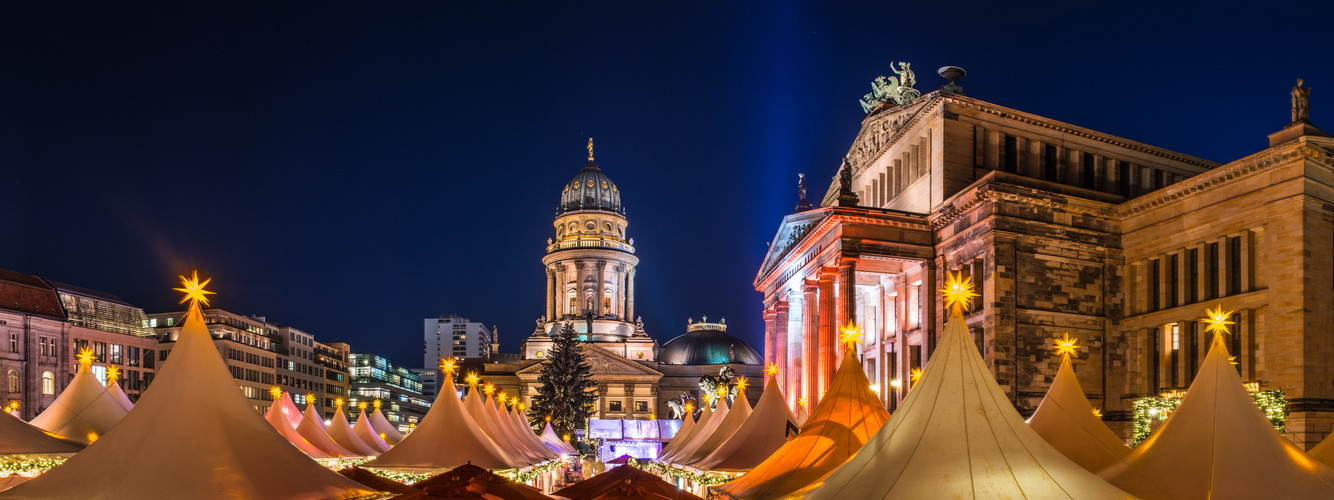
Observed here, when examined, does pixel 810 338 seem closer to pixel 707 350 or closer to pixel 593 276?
pixel 707 350

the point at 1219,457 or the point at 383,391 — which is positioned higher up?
the point at 1219,457

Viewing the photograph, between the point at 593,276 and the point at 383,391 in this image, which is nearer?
the point at 593,276

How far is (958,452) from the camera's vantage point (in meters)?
13.8

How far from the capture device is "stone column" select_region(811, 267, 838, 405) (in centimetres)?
4397

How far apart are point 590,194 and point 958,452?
96738mm

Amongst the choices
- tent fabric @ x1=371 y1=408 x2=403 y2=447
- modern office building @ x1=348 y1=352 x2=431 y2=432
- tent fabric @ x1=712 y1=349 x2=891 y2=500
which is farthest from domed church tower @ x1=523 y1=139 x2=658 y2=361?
tent fabric @ x1=712 y1=349 x2=891 y2=500


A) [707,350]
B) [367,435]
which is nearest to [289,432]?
[367,435]

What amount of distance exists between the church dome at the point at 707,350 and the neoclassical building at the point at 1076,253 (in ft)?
170

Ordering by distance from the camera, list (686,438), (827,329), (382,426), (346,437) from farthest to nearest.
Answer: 1. (382,426)
2. (686,438)
3. (827,329)
4. (346,437)

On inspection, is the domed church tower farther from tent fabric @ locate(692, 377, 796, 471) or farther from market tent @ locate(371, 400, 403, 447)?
tent fabric @ locate(692, 377, 796, 471)

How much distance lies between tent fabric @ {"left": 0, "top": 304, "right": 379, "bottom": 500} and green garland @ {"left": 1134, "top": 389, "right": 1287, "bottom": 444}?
86.9 ft

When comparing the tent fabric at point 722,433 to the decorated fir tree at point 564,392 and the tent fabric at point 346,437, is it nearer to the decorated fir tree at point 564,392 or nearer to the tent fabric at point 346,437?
the tent fabric at point 346,437

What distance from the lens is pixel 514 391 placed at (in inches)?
3824

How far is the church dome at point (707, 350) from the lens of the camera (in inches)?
4072
